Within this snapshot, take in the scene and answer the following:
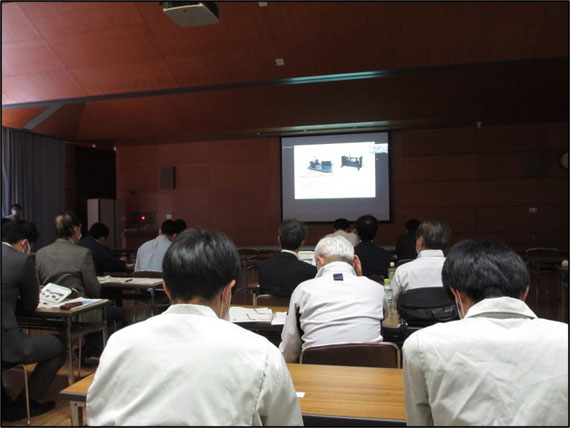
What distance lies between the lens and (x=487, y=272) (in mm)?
1280

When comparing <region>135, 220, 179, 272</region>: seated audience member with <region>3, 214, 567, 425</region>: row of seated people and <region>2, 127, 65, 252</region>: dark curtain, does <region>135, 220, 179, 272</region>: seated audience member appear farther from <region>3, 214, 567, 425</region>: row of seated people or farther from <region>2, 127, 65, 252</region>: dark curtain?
<region>2, 127, 65, 252</region>: dark curtain

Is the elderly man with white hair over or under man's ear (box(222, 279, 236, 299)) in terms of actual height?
under

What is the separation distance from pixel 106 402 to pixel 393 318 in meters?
2.12

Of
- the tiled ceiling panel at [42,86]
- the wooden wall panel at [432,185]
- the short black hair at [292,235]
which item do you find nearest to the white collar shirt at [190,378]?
the short black hair at [292,235]

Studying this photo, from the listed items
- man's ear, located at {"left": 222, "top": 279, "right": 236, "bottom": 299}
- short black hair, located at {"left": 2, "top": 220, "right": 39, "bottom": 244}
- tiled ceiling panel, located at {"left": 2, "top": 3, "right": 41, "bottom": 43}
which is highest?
tiled ceiling panel, located at {"left": 2, "top": 3, "right": 41, "bottom": 43}

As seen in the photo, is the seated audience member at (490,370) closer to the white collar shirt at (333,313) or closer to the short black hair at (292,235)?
the white collar shirt at (333,313)

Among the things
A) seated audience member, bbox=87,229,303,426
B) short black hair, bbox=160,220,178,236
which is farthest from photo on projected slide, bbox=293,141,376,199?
seated audience member, bbox=87,229,303,426

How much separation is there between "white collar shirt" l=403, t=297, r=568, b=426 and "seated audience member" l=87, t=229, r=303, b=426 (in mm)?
375

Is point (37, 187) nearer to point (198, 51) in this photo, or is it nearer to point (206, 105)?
point (206, 105)

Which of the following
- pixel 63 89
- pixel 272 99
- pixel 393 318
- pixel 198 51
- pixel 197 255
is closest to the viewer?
pixel 197 255

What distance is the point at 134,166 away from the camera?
10.3m

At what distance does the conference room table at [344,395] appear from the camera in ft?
4.60

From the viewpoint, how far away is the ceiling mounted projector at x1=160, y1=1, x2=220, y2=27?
4.08 meters

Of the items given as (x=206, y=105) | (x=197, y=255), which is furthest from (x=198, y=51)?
(x=197, y=255)
